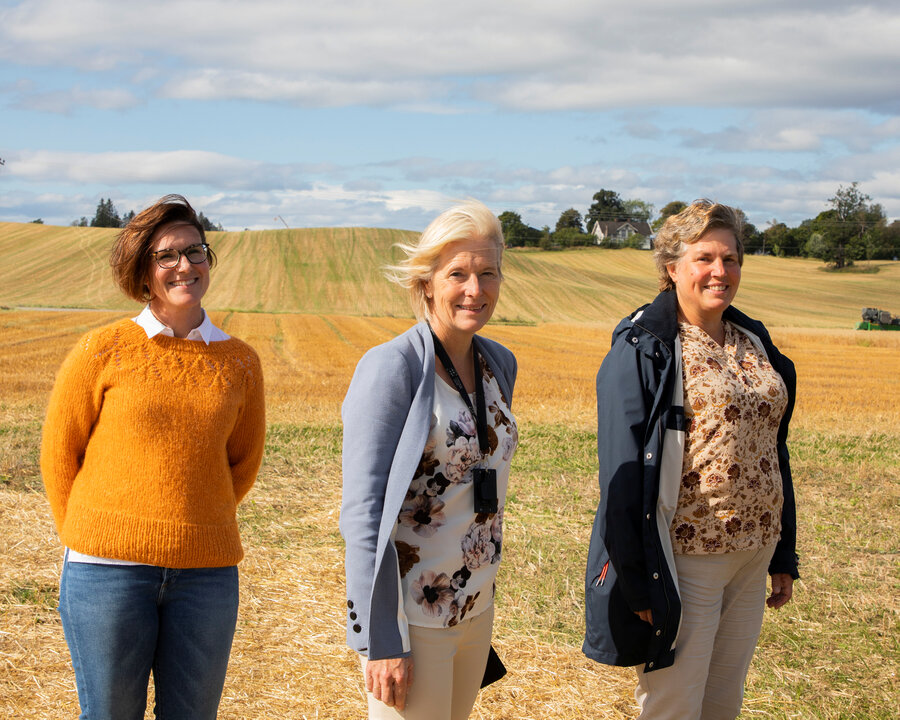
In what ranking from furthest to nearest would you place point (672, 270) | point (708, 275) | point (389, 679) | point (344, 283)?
point (344, 283) < point (672, 270) < point (708, 275) < point (389, 679)

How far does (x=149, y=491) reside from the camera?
8.17 feet

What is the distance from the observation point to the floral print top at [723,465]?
283cm

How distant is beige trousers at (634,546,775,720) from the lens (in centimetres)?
285

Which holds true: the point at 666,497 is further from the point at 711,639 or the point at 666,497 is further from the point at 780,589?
the point at 780,589

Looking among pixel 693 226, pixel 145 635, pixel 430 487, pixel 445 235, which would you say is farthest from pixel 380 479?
pixel 693 226

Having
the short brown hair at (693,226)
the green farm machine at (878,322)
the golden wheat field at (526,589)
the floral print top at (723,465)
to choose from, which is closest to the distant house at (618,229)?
the green farm machine at (878,322)

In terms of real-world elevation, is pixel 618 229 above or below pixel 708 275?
above

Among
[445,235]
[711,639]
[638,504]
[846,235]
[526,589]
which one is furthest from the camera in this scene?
[846,235]

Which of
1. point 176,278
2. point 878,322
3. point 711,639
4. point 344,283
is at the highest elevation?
point 176,278

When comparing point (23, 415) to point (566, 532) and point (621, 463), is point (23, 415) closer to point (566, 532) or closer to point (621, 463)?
point (566, 532)

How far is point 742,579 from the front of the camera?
2.97 meters

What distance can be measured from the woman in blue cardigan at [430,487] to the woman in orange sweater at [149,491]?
0.50 m

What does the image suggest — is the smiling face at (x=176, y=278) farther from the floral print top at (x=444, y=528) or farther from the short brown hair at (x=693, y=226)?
the short brown hair at (x=693, y=226)

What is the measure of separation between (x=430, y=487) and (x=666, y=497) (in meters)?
0.88
